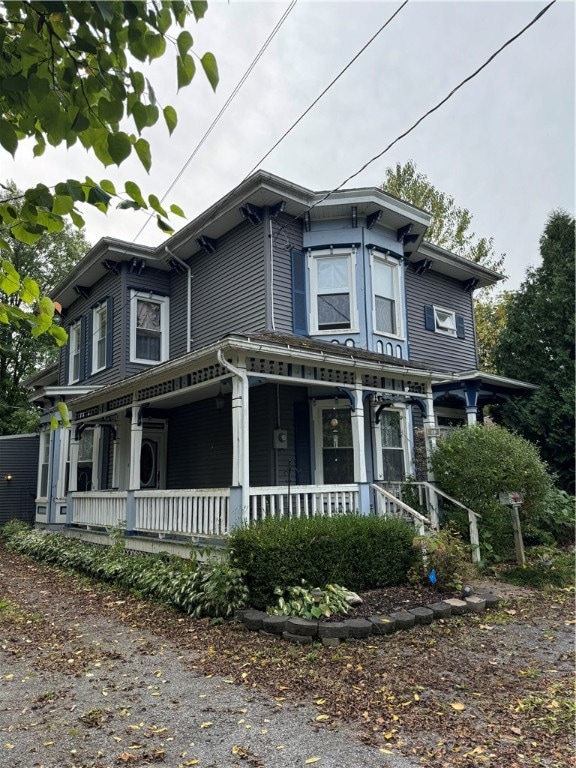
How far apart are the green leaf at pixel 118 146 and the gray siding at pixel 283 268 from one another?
27.7 feet

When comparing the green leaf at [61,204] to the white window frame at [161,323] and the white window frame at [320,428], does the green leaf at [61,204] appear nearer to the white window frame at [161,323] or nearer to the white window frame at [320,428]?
the white window frame at [320,428]

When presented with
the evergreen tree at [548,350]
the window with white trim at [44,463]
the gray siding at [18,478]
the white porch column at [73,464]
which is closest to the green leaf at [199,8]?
the white porch column at [73,464]

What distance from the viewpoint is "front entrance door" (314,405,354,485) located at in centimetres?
1072

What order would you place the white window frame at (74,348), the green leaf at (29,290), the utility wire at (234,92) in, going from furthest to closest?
the white window frame at (74,348) < the utility wire at (234,92) < the green leaf at (29,290)

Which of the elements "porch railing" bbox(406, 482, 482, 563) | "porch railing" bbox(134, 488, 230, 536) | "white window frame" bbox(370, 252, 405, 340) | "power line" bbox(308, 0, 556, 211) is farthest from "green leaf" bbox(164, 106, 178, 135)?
"white window frame" bbox(370, 252, 405, 340)

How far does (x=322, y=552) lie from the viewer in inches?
274

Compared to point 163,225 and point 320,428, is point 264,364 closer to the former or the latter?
point 320,428

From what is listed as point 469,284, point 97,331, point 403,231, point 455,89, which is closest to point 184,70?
point 455,89

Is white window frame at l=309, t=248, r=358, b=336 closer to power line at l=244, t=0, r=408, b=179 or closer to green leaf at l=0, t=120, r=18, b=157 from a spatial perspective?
power line at l=244, t=0, r=408, b=179

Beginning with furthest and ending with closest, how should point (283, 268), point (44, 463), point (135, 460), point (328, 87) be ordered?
point (44, 463), point (283, 268), point (135, 460), point (328, 87)

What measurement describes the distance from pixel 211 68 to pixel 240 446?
5.93 m

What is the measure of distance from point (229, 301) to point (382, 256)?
3.42m

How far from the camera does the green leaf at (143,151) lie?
2.19 metres

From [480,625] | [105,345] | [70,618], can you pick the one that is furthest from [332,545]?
[105,345]
